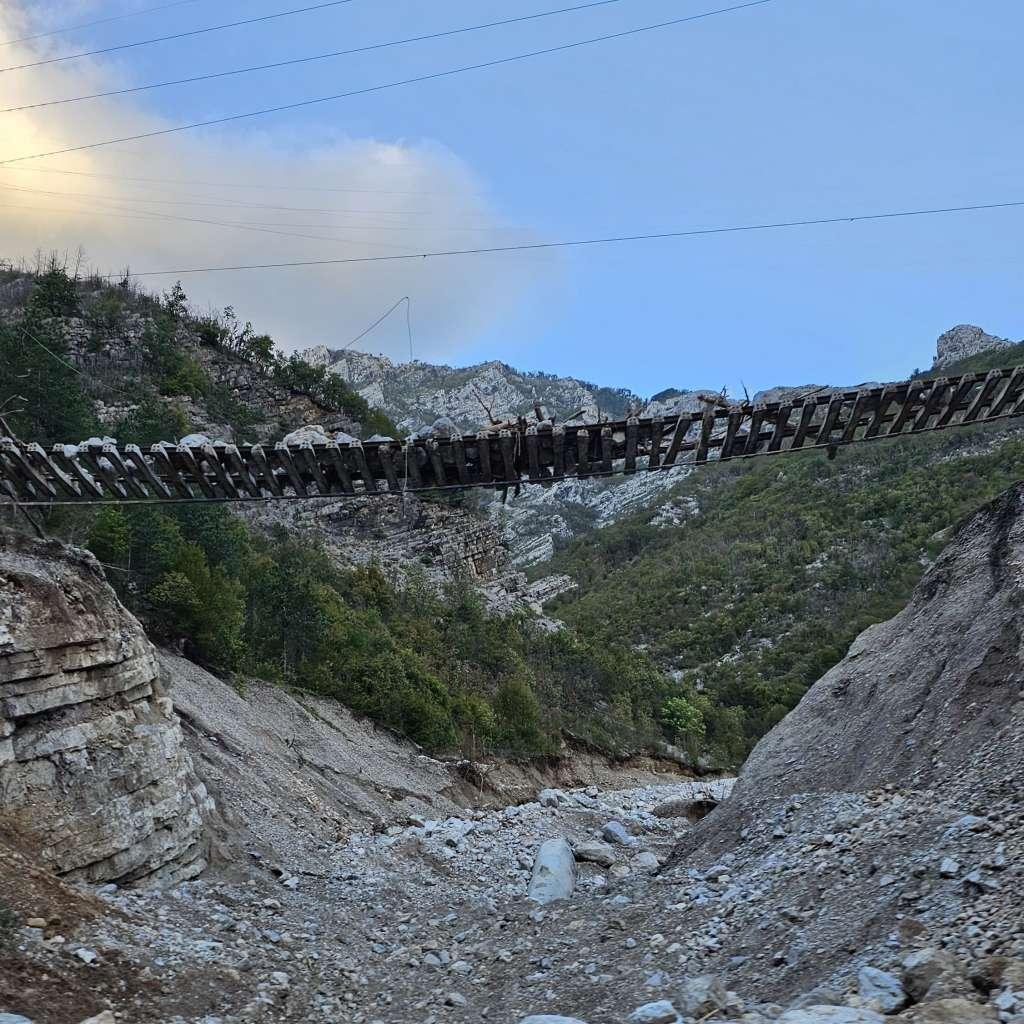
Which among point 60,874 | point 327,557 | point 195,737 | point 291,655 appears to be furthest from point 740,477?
point 60,874

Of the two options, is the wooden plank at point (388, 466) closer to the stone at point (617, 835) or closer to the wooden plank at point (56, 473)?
the wooden plank at point (56, 473)

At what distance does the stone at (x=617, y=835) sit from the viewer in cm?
1614

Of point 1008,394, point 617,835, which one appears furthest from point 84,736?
point 1008,394

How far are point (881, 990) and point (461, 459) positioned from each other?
6.54 m

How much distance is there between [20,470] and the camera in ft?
33.7

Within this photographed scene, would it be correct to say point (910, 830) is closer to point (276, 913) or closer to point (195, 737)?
point (276, 913)

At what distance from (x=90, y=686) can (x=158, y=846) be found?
1.91 m

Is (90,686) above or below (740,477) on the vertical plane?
below

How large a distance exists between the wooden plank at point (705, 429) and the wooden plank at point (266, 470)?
4.97m

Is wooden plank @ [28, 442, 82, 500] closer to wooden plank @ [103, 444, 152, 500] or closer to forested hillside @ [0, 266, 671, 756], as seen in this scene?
wooden plank @ [103, 444, 152, 500]

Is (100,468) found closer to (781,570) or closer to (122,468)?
(122,468)

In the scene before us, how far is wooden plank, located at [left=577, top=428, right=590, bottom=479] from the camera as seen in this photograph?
9.48m

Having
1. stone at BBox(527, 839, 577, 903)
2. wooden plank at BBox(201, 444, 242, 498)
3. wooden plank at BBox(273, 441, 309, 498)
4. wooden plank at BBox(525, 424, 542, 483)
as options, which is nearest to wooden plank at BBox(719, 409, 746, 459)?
wooden plank at BBox(525, 424, 542, 483)

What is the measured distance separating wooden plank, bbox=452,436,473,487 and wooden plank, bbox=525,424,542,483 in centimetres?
71
